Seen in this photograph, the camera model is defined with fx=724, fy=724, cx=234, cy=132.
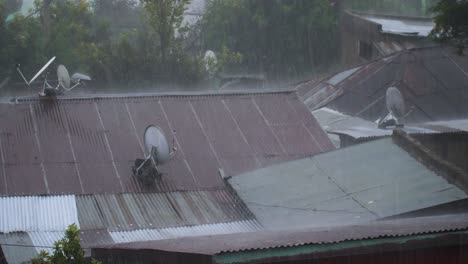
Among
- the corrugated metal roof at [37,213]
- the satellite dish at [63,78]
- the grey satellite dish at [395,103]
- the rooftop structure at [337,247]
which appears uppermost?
the satellite dish at [63,78]

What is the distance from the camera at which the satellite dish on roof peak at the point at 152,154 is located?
10.1 metres

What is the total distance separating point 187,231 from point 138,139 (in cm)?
301

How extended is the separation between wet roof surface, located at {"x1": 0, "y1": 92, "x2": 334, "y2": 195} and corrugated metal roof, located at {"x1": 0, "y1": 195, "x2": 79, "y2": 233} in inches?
13.0

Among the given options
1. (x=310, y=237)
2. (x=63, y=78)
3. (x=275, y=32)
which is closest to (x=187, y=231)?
(x=310, y=237)

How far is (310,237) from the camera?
19.7ft

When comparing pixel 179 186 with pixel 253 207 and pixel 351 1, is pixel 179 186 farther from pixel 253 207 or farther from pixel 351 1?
pixel 351 1

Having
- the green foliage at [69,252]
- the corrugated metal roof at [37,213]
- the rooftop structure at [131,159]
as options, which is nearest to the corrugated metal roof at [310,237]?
the green foliage at [69,252]

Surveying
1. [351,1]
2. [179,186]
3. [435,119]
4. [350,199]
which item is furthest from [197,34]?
[350,199]

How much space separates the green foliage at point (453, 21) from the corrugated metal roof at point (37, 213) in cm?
544

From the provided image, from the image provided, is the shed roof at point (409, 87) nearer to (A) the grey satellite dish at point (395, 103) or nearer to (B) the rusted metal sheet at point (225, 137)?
(A) the grey satellite dish at point (395, 103)

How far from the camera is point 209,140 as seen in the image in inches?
455

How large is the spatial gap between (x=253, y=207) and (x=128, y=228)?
1537 mm

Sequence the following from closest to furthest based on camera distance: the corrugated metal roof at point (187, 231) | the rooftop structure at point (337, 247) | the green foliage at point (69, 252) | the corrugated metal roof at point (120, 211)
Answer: the green foliage at point (69, 252), the rooftop structure at point (337, 247), the corrugated metal roof at point (187, 231), the corrugated metal roof at point (120, 211)

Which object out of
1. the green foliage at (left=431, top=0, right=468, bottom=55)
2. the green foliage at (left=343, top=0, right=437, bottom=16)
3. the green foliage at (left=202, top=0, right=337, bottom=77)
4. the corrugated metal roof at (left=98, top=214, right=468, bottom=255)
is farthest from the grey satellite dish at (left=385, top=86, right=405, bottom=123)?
the green foliage at (left=343, top=0, right=437, bottom=16)
